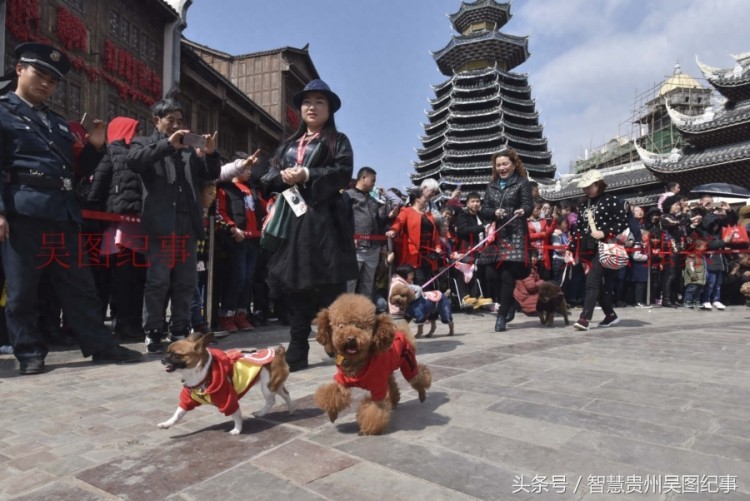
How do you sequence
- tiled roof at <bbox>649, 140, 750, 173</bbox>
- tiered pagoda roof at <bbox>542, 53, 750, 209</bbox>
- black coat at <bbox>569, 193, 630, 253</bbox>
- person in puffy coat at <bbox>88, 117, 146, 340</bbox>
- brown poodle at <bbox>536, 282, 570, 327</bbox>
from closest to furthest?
person in puffy coat at <bbox>88, 117, 146, 340</bbox> → black coat at <bbox>569, 193, 630, 253</bbox> → brown poodle at <bbox>536, 282, 570, 327</bbox> → tiled roof at <bbox>649, 140, 750, 173</bbox> → tiered pagoda roof at <bbox>542, 53, 750, 209</bbox>

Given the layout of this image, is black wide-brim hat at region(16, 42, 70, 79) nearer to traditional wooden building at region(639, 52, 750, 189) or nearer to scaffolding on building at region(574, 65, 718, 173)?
traditional wooden building at region(639, 52, 750, 189)

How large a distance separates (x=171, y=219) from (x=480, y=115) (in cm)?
4847

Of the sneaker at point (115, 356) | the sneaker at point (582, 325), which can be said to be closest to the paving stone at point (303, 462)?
the sneaker at point (115, 356)

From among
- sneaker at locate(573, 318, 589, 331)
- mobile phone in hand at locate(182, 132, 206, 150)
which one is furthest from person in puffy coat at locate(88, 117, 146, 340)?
sneaker at locate(573, 318, 589, 331)

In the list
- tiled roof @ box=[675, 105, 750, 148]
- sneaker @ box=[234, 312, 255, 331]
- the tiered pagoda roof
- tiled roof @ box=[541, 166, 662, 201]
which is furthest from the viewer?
tiled roof @ box=[541, 166, 662, 201]

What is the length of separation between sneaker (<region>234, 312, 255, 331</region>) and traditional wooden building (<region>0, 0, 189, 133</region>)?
10761 millimetres

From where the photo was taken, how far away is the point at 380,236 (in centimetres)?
685

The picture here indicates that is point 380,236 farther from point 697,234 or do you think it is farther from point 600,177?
point 697,234

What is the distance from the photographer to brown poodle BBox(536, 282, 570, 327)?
692cm

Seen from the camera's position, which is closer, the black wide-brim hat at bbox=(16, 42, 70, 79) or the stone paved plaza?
the stone paved plaza

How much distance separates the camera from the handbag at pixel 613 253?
645cm

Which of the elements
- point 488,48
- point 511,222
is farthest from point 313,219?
point 488,48

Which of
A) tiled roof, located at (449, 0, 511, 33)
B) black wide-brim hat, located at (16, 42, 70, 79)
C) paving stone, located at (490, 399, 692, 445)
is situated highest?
tiled roof, located at (449, 0, 511, 33)

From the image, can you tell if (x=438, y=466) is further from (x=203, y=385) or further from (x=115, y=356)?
(x=115, y=356)
